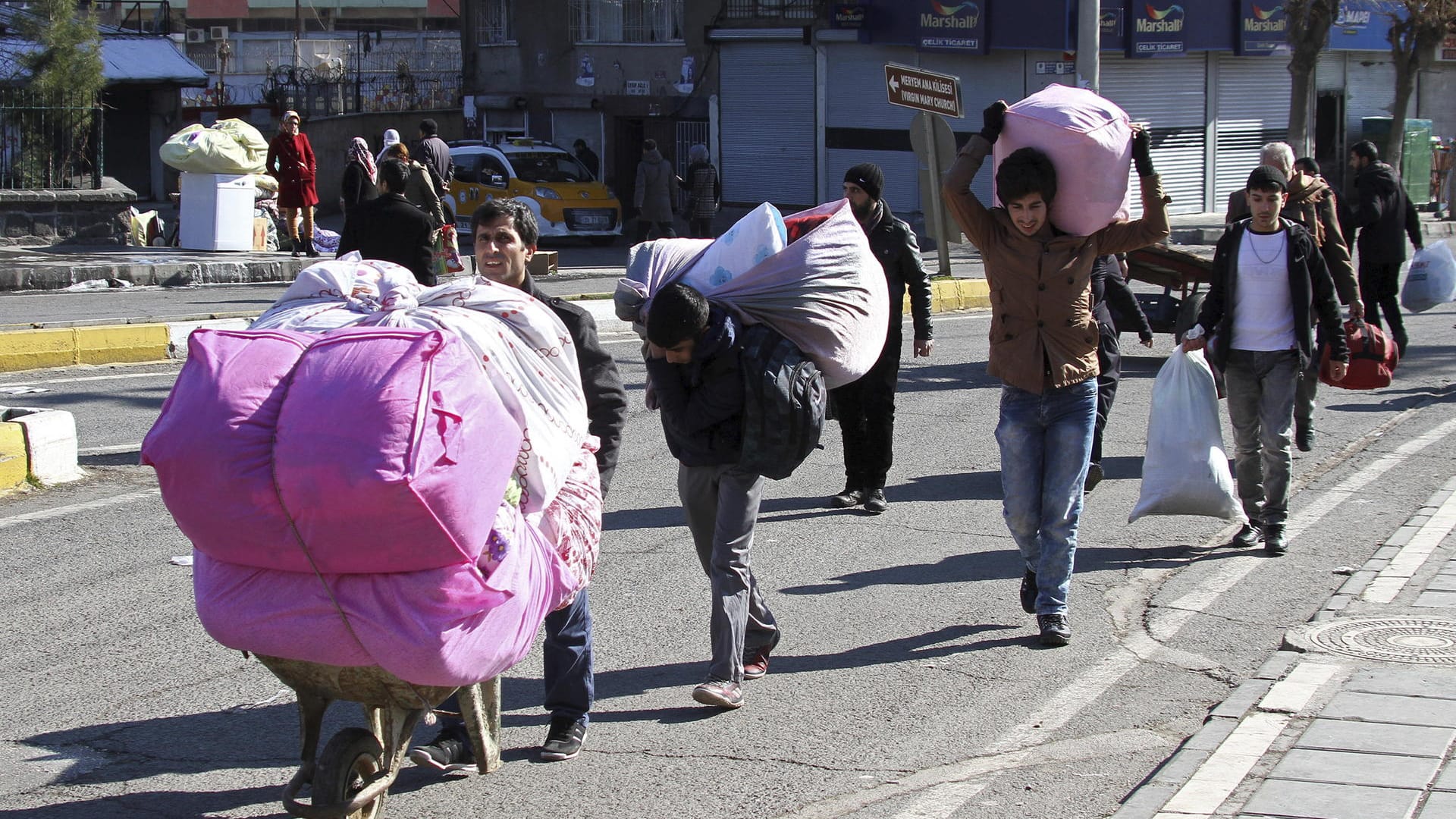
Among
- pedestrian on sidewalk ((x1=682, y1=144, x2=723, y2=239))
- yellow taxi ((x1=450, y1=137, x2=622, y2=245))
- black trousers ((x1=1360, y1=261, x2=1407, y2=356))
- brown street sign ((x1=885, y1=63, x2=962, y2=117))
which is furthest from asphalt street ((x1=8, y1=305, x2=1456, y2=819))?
yellow taxi ((x1=450, y1=137, x2=622, y2=245))

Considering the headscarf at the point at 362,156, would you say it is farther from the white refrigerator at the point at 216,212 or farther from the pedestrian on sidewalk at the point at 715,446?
the pedestrian on sidewalk at the point at 715,446

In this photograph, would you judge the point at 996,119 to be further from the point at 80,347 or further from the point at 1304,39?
the point at 1304,39

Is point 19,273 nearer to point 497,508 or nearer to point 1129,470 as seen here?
point 1129,470

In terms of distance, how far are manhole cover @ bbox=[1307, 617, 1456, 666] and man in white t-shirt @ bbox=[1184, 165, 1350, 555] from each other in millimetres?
1238

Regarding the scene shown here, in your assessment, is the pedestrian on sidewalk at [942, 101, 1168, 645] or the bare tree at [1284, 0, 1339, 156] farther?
the bare tree at [1284, 0, 1339, 156]

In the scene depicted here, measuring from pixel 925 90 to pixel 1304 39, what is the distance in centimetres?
1063

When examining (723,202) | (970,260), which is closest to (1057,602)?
(970,260)

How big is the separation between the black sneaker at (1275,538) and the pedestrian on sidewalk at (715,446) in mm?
3035

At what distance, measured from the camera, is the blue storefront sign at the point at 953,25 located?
27156 millimetres

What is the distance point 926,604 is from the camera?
6.30 metres

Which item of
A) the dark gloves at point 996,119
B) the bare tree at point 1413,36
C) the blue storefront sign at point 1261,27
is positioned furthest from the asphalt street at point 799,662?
the blue storefront sign at point 1261,27

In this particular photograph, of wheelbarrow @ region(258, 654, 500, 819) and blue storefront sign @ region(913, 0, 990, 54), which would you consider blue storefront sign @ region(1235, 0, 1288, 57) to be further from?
wheelbarrow @ region(258, 654, 500, 819)

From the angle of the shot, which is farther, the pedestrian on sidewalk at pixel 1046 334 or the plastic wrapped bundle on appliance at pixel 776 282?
the pedestrian on sidewalk at pixel 1046 334

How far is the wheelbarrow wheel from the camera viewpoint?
12.0ft
